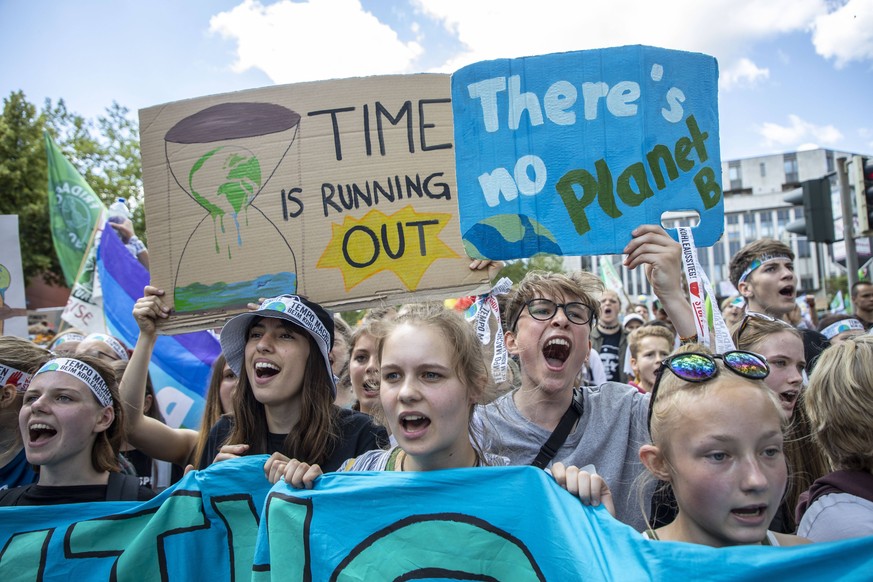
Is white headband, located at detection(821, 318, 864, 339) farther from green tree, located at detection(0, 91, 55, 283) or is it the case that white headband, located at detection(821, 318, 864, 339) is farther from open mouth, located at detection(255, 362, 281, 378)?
green tree, located at detection(0, 91, 55, 283)

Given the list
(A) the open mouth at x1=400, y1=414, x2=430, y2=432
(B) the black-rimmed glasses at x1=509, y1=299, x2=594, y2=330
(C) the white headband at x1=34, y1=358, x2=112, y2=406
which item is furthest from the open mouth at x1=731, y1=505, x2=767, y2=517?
(C) the white headband at x1=34, y1=358, x2=112, y2=406

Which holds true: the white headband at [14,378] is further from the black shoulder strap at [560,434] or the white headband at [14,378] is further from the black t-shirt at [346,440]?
the black shoulder strap at [560,434]

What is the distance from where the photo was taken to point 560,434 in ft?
7.97

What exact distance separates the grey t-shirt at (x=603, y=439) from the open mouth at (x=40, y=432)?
1662mm

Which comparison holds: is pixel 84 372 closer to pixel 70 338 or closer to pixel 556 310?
pixel 556 310

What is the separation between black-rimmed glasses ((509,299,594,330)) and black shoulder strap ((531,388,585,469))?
316mm

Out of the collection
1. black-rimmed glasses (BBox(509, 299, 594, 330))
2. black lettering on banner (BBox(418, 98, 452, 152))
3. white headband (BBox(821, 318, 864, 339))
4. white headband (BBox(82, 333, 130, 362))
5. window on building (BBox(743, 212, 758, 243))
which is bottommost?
white headband (BBox(821, 318, 864, 339))

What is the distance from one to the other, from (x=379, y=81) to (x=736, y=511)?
2.13 meters

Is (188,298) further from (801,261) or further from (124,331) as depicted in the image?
(801,261)

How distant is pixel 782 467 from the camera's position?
1.61m

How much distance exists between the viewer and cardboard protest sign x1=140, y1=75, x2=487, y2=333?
2811mm

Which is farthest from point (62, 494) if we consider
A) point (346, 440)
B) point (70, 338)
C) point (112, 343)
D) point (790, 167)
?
point (790, 167)

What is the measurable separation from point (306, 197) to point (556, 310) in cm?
115

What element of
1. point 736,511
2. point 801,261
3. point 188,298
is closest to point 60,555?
point 188,298
